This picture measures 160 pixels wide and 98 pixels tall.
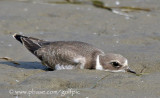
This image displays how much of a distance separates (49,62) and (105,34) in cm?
240

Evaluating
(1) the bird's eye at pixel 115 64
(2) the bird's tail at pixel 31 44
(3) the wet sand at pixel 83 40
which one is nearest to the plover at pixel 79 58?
(1) the bird's eye at pixel 115 64

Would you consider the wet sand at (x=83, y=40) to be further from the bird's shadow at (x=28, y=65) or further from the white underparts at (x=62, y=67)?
the white underparts at (x=62, y=67)

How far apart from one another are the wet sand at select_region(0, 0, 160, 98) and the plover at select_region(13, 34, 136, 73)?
16 cm

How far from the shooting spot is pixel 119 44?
8.38m

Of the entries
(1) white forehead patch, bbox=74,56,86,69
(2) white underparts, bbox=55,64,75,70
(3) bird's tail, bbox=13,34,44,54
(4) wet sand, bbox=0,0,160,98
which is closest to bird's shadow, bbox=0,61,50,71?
(4) wet sand, bbox=0,0,160,98

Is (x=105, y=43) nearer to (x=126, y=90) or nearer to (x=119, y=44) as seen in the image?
(x=119, y=44)

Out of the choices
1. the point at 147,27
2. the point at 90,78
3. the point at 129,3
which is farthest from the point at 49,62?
the point at 129,3

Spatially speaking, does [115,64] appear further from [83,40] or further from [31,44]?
[83,40]

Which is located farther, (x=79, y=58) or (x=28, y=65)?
(x=28, y=65)

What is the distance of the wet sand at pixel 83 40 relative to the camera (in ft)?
18.6

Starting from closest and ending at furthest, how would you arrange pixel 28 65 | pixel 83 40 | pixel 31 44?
1. pixel 28 65
2. pixel 31 44
3. pixel 83 40

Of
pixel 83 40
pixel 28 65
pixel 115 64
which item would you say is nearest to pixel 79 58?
pixel 115 64

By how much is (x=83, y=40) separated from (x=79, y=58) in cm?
205

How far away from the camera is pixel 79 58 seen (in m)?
6.67
